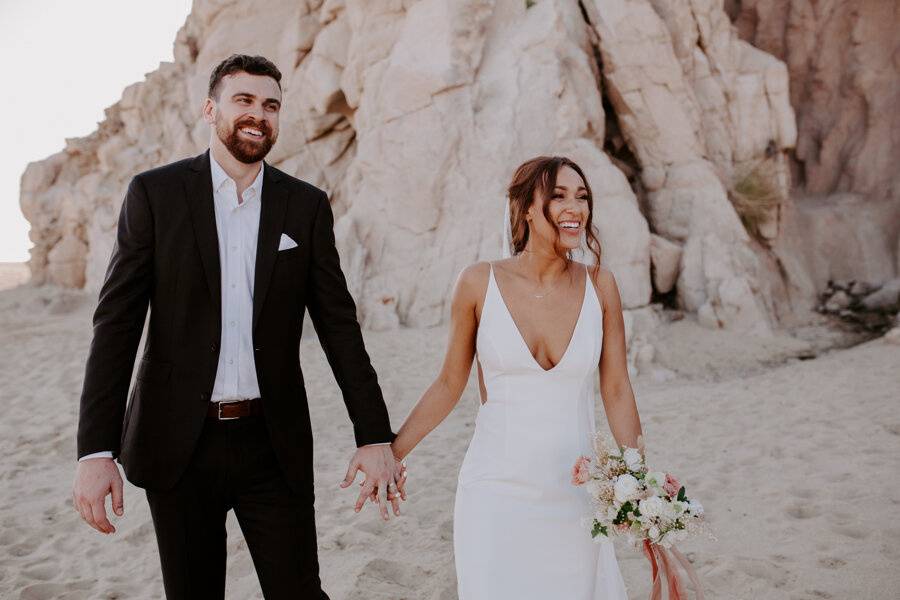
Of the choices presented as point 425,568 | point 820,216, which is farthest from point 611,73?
point 425,568

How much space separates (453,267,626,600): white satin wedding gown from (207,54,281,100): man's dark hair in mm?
1245

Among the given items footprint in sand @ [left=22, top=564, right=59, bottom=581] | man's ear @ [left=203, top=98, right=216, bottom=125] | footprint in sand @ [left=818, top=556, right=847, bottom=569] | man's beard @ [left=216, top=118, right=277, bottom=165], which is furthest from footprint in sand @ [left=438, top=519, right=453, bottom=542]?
man's ear @ [left=203, top=98, right=216, bottom=125]

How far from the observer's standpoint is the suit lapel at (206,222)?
94.3 inches

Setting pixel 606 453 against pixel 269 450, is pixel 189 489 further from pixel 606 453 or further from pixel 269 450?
pixel 606 453

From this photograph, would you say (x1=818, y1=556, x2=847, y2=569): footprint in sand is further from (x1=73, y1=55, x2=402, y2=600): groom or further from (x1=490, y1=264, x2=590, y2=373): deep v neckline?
(x1=73, y1=55, x2=402, y2=600): groom

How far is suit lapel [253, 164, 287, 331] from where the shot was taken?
2441 millimetres

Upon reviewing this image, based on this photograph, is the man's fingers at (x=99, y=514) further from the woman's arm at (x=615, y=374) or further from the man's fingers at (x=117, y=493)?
the woman's arm at (x=615, y=374)

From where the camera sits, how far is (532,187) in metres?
2.74

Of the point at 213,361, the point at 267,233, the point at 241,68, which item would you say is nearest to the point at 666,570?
the point at 213,361

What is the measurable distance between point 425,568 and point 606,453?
2.58 m

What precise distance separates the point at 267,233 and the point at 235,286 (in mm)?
228

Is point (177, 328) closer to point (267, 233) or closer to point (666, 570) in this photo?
point (267, 233)

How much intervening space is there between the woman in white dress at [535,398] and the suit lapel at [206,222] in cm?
96

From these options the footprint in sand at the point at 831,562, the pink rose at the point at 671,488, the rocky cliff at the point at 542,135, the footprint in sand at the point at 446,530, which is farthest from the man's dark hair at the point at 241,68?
the rocky cliff at the point at 542,135
